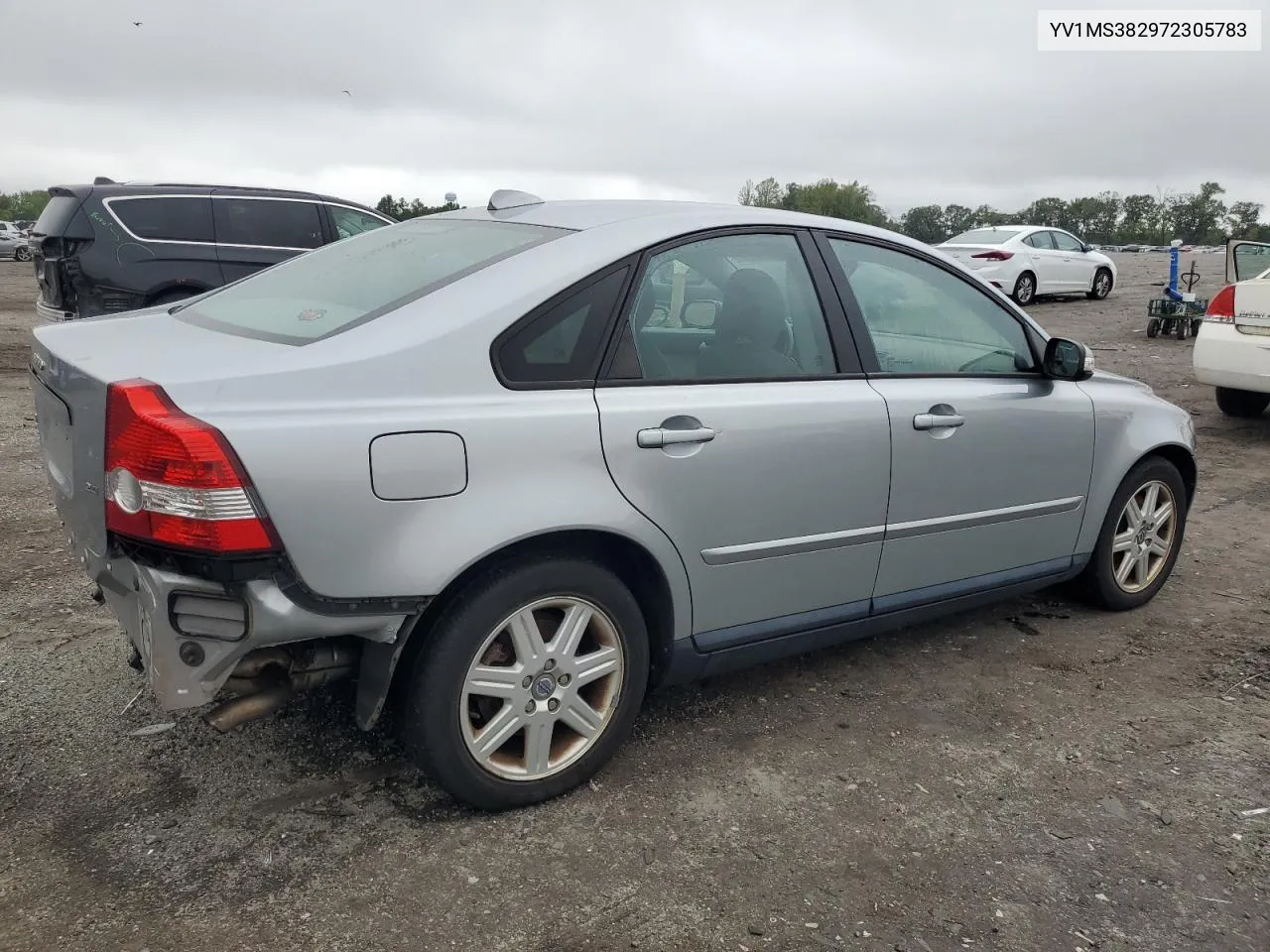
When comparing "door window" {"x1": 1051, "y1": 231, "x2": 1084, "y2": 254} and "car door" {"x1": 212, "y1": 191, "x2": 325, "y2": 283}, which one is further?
"door window" {"x1": 1051, "y1": 231, "x2": 1084, "y2": 254}

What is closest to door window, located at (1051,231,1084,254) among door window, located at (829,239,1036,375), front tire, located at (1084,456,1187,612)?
front tire, located at (1084,456,1187,612)

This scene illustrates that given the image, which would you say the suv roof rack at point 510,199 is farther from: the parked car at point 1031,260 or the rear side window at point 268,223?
the parked car at point 1031,260

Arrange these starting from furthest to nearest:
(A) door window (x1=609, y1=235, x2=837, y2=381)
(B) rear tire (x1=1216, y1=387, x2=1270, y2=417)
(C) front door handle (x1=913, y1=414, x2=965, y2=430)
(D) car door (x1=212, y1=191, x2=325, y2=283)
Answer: (D) car door (x1=212, y1=191, x2=325, y2=283) < (B) rear tire (x1=1216, y1=387, x2=1270, y2=417) < (C) front door handle (x1=913, y1=414, x2=965, y2=430) < (A) door window (x1=609, y1=235, x2=837, y2=381)

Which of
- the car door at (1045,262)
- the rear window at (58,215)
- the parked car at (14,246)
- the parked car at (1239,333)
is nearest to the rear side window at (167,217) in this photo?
the rear window at (58,215)

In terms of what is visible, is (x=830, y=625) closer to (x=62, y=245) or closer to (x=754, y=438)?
(x=754, y=438)

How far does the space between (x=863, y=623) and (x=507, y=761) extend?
133 centimetres

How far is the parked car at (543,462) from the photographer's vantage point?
92.1 inches

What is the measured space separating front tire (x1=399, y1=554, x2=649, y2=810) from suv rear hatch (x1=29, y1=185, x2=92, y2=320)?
7768 millimetres

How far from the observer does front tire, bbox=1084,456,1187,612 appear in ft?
14.1

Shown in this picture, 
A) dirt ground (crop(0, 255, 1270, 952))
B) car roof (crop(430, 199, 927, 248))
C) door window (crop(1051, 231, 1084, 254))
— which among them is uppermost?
door window (crop(1051, 231, 1084, 254))

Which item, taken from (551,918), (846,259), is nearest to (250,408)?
(551,918)

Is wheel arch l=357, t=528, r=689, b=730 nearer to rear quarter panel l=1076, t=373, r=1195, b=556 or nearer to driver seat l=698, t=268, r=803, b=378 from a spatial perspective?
driver seat l=698, t=268, r=803, b=378

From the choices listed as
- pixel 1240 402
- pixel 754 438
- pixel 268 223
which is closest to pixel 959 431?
pixel 754 438

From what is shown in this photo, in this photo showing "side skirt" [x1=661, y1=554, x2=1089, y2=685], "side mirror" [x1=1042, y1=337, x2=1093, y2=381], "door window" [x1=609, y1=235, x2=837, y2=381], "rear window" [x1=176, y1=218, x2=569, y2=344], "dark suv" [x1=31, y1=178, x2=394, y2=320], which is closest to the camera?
"rear window" [x1=176, y1=218, x2=569, y2=344]
